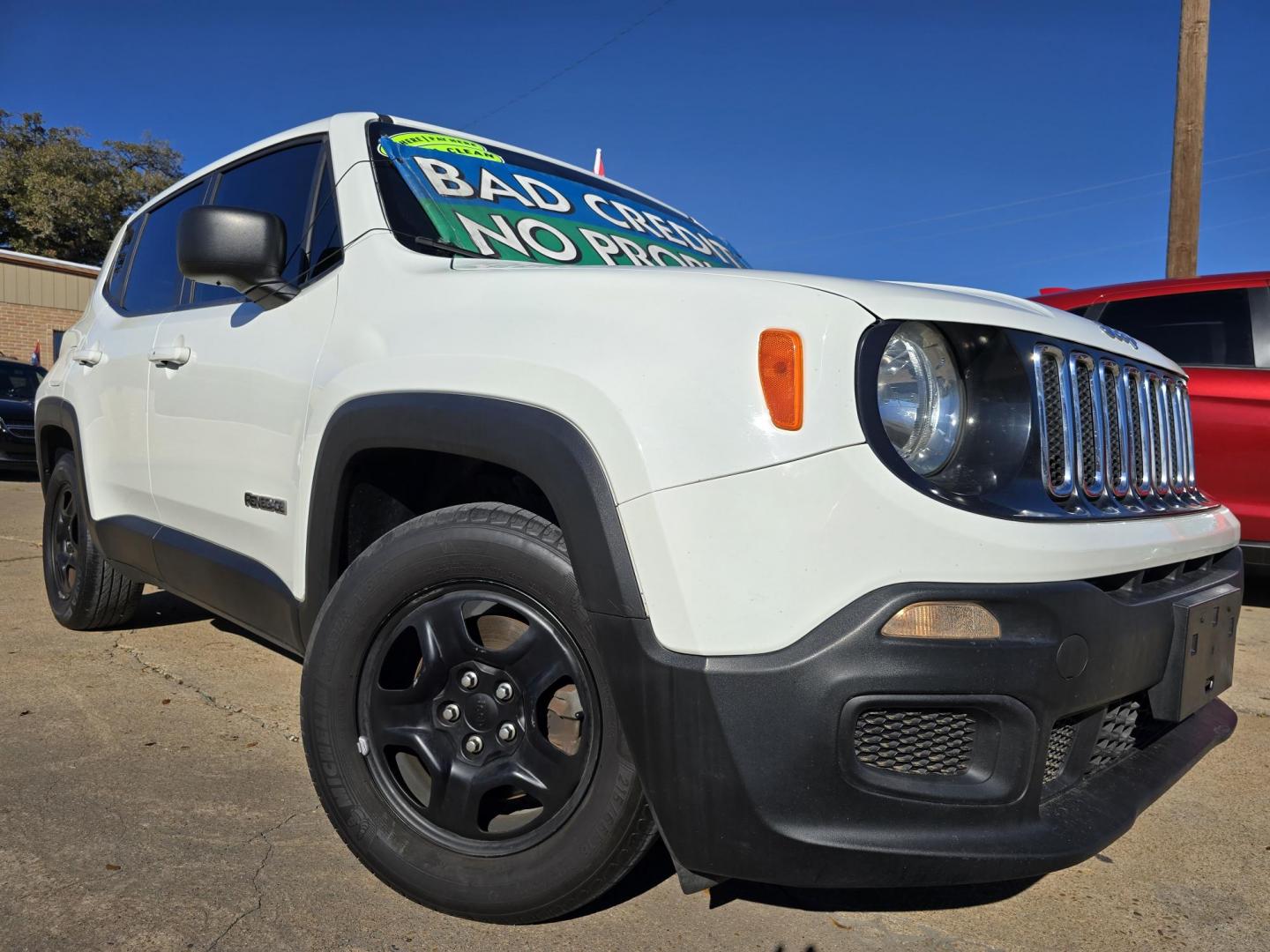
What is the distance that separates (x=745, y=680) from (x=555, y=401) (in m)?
0.59

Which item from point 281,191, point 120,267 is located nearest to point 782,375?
point 281,191

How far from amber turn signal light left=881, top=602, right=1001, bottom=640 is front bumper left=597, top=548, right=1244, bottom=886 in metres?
0.01

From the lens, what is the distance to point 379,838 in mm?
1998

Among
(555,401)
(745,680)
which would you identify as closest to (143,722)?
(555,401)

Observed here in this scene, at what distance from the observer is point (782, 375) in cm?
161

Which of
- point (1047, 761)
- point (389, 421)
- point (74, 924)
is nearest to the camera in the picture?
point (1047, 761)

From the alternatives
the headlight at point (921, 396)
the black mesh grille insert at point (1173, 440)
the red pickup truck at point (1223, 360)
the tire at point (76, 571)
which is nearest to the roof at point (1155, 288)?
the red pickup truck at point (1223, 360)

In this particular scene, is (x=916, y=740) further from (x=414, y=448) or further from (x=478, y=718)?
(x=414, y=448)

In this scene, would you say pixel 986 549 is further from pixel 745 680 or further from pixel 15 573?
pixel 15 573

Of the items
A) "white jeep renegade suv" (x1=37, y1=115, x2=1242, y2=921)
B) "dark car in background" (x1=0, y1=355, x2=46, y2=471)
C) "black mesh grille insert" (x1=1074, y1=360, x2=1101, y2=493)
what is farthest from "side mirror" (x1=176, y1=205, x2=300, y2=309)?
"dark car in background" (x1=0, y1=355, x2=46, y2=471)

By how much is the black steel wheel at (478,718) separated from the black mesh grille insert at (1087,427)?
1.00 meters

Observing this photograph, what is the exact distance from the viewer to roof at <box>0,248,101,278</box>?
2419cm

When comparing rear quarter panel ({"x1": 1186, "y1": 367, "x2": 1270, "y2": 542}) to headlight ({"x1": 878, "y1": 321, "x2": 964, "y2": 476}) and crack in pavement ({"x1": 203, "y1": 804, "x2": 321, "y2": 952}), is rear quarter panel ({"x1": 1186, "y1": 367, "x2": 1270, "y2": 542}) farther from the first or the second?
crack in pavement ({"x1": 203, "y1": 804, "x2": 321, "y2": 952})

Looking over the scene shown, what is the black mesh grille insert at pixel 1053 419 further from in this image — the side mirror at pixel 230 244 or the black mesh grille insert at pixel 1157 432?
the side mirror at pixel 230 244
